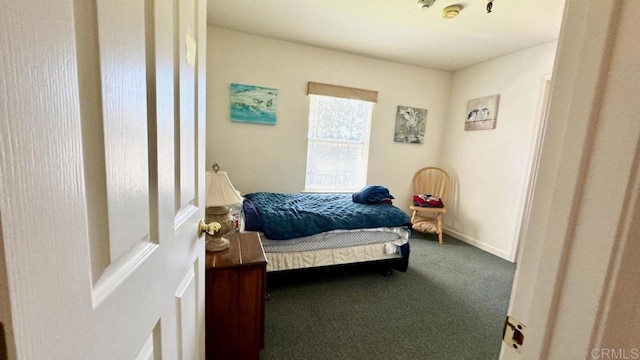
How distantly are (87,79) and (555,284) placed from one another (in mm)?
787

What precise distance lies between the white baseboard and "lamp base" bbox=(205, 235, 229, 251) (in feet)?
10.8

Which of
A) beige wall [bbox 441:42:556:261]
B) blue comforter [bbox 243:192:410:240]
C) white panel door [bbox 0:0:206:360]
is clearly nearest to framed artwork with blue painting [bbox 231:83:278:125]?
blue comforter [bbox 243:192:410:240]

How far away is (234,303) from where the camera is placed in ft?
4.10

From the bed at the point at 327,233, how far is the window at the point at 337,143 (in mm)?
1004

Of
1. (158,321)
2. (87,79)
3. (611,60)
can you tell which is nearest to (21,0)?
(87,79)

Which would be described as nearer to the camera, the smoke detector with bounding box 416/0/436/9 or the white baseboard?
Answer: the smoke detector with bounding box 416/0/436/9

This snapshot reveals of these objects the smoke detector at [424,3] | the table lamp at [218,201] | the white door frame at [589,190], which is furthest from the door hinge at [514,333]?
the smoke detector at [424,3]

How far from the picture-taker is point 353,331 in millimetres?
1723

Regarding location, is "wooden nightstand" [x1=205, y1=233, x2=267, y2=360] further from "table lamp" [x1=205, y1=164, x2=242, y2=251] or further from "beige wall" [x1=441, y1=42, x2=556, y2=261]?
"beige wall" [x1=441, y1=42, x2=556, y2=261]

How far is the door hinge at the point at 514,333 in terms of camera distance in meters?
0.51

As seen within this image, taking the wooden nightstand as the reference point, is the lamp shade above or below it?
above

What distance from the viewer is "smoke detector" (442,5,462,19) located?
216 centimetres

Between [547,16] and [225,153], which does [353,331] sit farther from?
[547,16]

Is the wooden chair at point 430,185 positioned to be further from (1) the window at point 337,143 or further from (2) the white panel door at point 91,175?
(2) the white panel door at point 91,175
